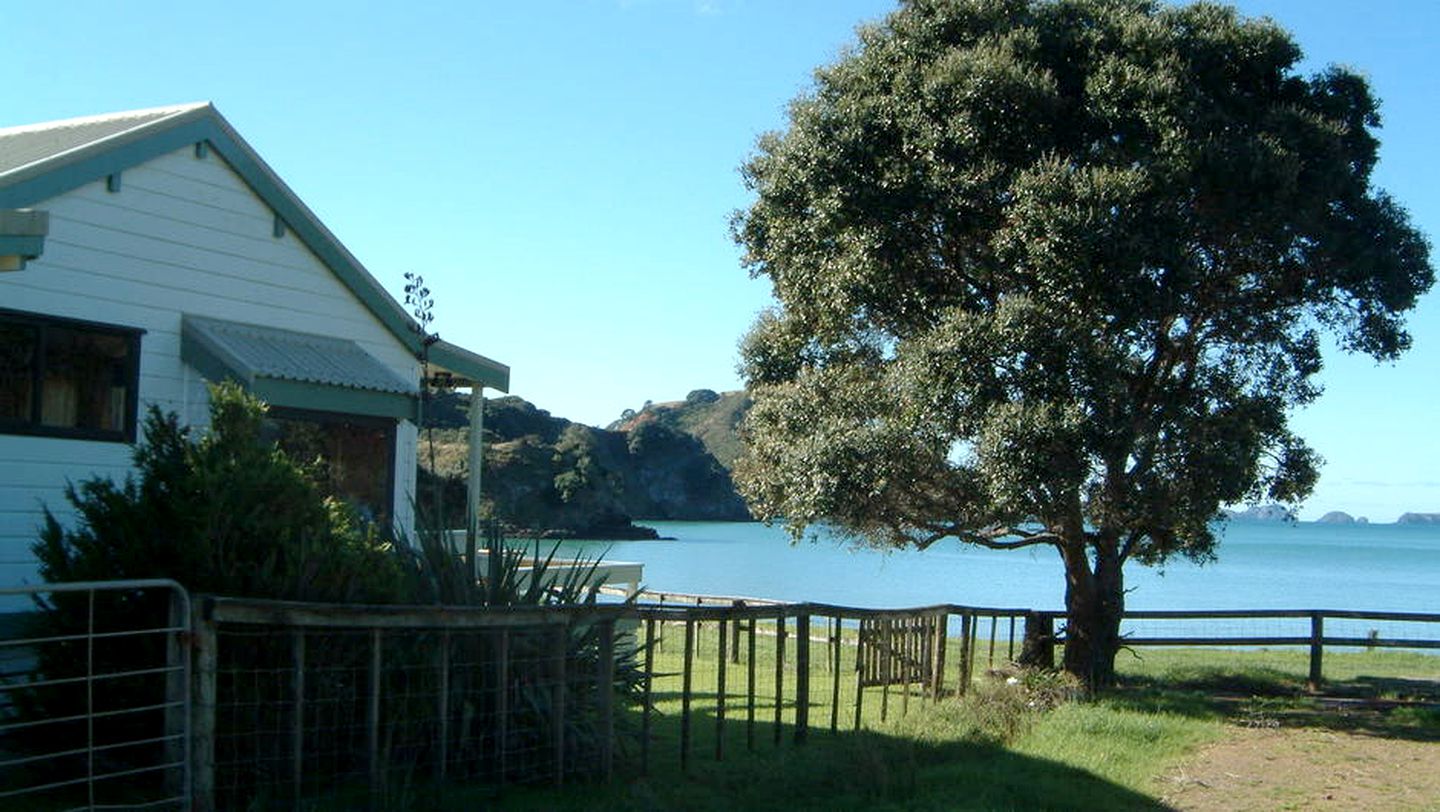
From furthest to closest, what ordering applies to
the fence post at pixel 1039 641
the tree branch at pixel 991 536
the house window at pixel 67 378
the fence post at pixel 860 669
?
the fence post at pixel 1039 641 < the tree branch at pixel 991 536 < the fence post at pixel 860 669 < the house window at pixel 67 378

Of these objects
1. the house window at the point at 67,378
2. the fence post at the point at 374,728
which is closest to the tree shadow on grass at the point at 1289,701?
the fence post at the point at 374,728

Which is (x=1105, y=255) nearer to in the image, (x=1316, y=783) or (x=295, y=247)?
(x=1316, y=783)

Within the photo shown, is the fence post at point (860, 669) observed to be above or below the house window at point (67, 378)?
below

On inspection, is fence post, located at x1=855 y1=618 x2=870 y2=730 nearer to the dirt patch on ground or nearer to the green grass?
the green grass

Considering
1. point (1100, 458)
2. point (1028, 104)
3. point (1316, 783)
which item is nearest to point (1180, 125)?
point (1028, 104)

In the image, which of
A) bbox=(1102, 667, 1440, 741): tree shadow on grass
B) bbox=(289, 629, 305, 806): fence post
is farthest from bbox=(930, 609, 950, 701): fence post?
bbox=(289, 629, 305, 806): fence post

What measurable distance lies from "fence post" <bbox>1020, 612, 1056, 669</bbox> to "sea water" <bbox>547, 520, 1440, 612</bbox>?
93.2 inches

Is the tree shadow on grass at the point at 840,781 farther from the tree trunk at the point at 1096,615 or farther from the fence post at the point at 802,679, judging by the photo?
the tree trunk at the point at 1096,615

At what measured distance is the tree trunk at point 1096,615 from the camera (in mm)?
16500

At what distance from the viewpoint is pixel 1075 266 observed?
13961mm

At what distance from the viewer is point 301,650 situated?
777 cm

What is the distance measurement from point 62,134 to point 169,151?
169 centimetres

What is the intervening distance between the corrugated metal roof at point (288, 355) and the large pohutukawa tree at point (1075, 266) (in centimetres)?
502

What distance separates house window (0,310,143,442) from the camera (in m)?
10.7
